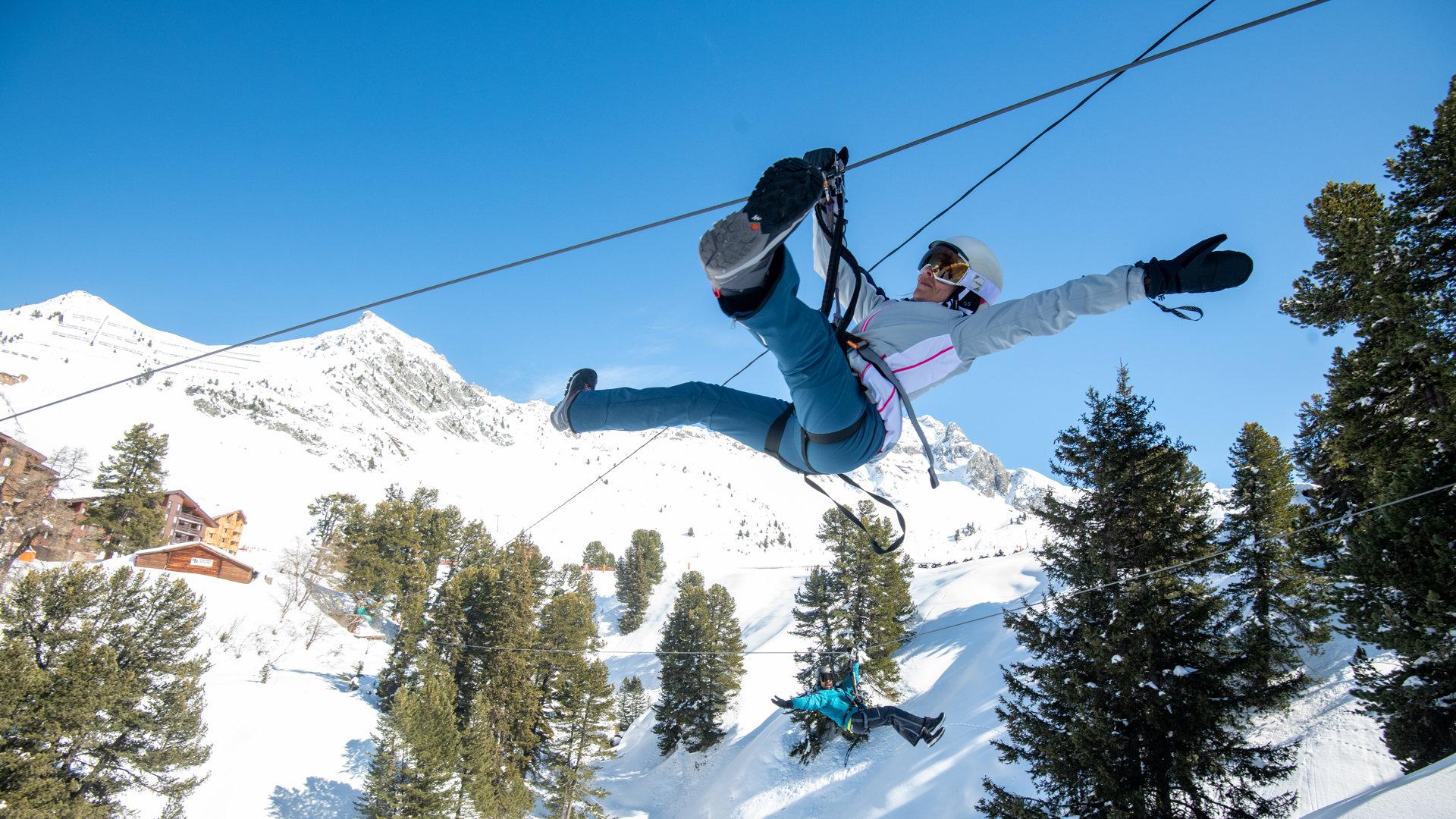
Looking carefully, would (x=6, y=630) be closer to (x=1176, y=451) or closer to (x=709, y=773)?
(x=709, y=773)

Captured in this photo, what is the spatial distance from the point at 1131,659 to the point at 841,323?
10738 millimetres

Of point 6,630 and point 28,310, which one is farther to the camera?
point 28,310

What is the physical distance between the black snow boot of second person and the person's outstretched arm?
0.07 metres

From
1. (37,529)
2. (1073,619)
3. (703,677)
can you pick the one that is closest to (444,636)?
(703,677)

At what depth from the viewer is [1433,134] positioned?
9875 mm

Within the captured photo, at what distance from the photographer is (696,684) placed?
109 ft

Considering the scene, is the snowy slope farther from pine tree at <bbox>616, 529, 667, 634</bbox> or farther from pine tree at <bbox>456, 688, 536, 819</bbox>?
pine tree at <bbox>616, 529, 667, 634</bbox>

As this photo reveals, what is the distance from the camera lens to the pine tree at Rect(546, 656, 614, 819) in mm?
27484

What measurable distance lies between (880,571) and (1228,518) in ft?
44.2

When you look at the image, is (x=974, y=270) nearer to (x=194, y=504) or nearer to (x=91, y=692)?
(x=91, y=692)

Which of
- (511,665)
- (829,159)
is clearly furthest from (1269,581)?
(511,665)

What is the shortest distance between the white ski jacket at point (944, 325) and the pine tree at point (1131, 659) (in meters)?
9.32

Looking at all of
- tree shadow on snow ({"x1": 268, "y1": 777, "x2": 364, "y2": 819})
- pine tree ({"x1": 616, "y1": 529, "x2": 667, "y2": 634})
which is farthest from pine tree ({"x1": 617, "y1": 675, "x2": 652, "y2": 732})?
pine tree ({"x1": 616, "y1": 529, "x2": 667, "y2": 634})

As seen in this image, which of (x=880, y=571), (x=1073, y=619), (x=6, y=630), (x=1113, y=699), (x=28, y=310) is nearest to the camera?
(x=1113, y=699)
